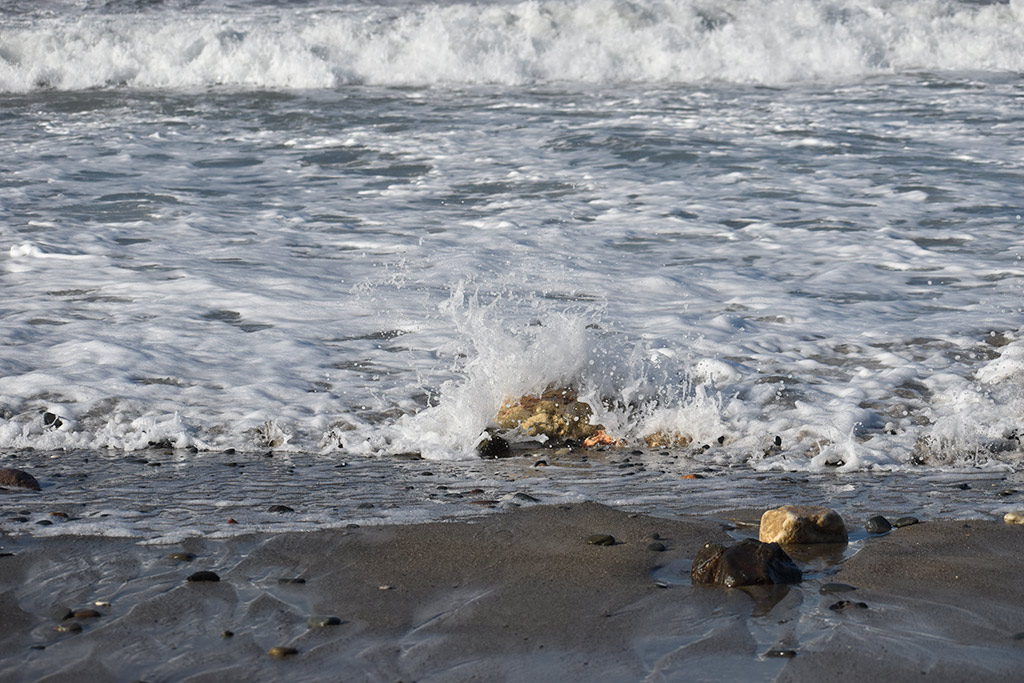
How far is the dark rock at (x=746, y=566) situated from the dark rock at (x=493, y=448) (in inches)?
57.0

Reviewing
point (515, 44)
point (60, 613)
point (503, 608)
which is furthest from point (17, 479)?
point (515, 44)

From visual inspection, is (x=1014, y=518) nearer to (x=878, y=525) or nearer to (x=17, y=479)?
(x=878, y=525)

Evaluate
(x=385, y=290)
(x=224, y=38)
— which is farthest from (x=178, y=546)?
(x=224, y=38)

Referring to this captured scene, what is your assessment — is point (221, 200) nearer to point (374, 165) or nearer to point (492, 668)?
point (374, 165)

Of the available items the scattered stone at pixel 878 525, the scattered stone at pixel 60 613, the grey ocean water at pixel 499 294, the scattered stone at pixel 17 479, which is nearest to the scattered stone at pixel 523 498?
the grey ocean water at pixel 499 294

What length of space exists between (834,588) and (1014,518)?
0.81 m

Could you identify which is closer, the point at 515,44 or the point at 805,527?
the point at 805,527

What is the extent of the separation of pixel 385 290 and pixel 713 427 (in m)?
2.47

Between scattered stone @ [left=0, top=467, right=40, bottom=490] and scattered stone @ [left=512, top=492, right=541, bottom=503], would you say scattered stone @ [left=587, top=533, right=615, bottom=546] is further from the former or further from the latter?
scattered stone @ [left=0, top=467, right=40, bottom=490]

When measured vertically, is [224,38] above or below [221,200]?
above

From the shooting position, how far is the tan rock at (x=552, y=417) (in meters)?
4.25

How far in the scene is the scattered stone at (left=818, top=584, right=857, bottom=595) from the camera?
2.60 metres

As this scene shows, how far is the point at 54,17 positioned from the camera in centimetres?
1777

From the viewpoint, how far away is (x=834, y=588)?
2615 millimetres
